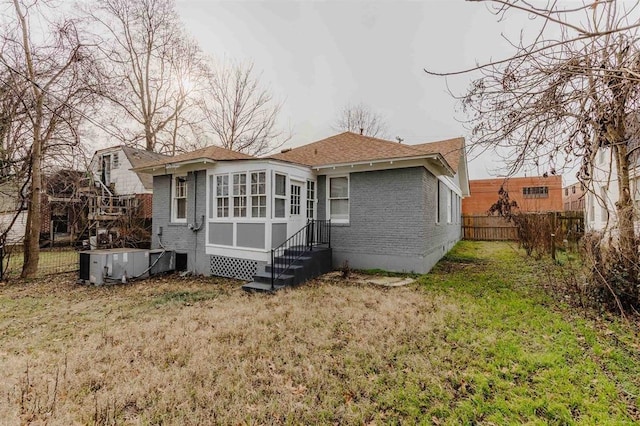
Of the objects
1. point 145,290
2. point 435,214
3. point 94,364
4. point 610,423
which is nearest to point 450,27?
point 610,423

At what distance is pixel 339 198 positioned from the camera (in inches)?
385

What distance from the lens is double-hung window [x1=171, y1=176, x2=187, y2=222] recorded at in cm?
1034

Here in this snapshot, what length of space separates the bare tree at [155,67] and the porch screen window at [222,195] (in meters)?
10.9

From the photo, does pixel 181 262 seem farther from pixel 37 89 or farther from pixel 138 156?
pixel 138 156

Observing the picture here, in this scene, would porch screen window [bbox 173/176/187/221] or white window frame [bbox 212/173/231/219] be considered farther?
porch screen window [bbox 173/176/187/221]

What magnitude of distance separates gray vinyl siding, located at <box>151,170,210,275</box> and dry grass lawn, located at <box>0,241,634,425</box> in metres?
3.34

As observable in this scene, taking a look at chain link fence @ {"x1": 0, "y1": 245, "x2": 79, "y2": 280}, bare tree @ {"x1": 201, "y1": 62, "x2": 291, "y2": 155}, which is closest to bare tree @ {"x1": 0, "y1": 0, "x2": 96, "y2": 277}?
chain link fence @ {"x1": 0, "y1": 245, "x2": 79, "y2": 280}

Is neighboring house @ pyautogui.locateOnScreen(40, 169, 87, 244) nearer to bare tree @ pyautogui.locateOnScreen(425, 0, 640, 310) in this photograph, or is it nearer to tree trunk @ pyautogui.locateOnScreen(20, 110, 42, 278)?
tree trunk @ pyautogui.locateOnScreen(20, 110, 42, 278)

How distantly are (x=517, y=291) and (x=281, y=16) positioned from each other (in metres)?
10.6

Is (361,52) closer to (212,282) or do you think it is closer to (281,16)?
(281,16)

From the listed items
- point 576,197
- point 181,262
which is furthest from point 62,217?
point 576,197

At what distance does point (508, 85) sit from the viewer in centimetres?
282

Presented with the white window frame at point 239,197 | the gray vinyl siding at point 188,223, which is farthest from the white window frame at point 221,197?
the gray vinyl siding at point 188,223

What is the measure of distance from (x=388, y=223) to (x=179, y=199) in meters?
7.07
